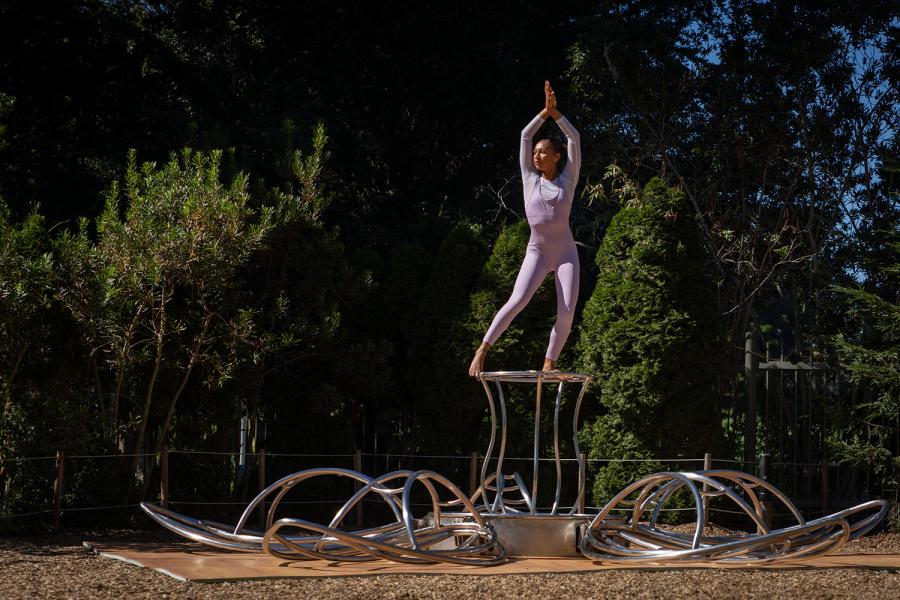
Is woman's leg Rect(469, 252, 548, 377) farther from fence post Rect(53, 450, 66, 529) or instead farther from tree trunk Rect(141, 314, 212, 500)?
fence post Rect(53, 450, 66, 529)

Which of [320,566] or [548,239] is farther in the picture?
[548,239]

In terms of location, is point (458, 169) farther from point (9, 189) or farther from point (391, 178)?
point (9, 189)

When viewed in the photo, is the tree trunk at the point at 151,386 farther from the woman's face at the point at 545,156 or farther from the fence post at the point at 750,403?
the fence post at the point at 750,403

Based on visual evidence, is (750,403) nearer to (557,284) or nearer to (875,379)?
(875,379)

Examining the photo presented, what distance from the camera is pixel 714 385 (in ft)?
36.1

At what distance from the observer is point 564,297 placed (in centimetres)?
791

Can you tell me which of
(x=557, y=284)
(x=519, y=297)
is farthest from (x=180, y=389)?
(x=557, y=284)

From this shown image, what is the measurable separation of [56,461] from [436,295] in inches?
179

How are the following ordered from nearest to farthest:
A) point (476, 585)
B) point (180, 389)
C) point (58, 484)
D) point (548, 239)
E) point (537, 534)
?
point (476, 585), point (537, 534), point (548, 239), point (58, 484), point (180, 389)

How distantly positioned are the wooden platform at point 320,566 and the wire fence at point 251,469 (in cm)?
213

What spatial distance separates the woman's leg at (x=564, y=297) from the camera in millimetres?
7879

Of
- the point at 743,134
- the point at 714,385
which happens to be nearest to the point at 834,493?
the point at 714,385

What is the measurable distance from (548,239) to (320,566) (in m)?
2.88

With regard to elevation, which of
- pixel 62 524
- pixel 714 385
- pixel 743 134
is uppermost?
pixel 743 134
